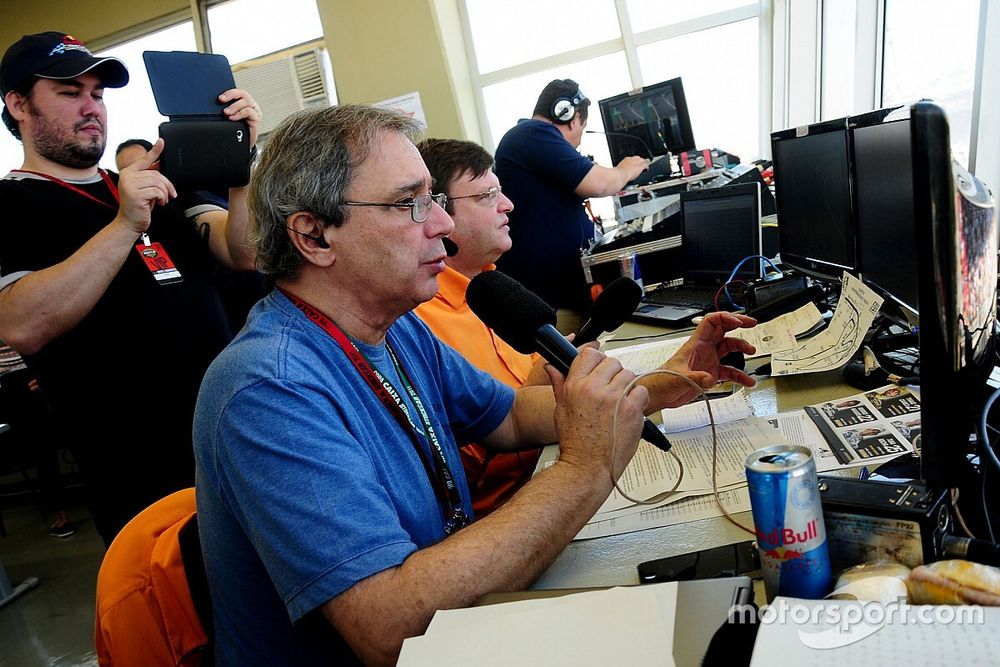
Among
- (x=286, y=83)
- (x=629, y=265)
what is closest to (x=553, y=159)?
(x=629, y=265)

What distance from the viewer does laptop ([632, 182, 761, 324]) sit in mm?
2281

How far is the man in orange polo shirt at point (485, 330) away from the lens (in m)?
1.35

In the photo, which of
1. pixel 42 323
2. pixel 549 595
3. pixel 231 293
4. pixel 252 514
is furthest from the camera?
pixel 231 293

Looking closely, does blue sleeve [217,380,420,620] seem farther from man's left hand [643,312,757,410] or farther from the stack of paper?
man's left hand [643,312,757,410]

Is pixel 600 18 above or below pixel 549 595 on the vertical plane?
above

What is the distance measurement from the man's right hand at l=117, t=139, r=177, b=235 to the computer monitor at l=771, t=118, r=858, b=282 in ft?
5.00

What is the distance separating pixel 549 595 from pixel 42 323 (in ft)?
4.59

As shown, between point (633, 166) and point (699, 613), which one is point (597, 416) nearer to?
point (699, 613)

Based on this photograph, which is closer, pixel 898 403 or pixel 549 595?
pixel 549 595

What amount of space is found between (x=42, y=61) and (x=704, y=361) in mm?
1711

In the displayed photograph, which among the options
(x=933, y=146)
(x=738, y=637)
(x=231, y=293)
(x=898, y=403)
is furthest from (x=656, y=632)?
(x=231, y=293)

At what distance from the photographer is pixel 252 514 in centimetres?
84

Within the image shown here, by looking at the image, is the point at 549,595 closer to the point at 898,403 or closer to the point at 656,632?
the point at 656,632

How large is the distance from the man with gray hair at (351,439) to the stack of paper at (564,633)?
0.30ft
